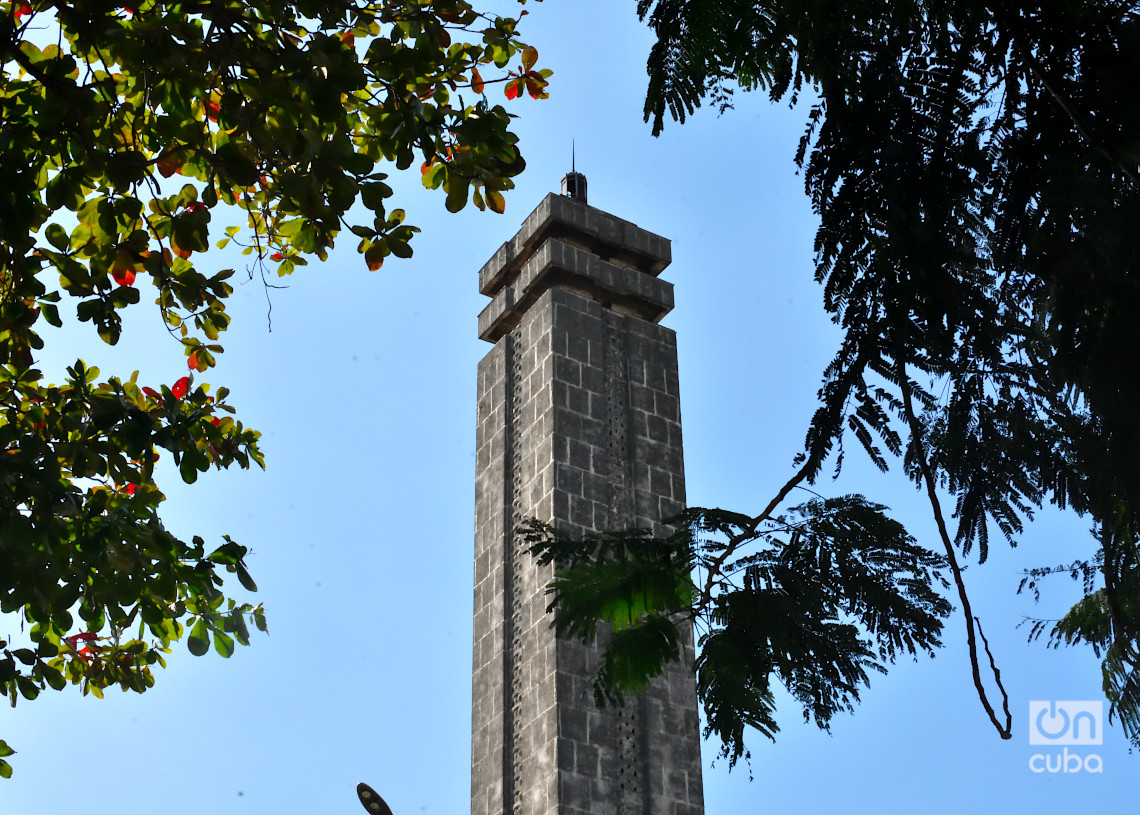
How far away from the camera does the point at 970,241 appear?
8.30 ft

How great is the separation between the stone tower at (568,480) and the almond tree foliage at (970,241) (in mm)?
9721

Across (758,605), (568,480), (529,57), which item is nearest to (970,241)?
(758,605)

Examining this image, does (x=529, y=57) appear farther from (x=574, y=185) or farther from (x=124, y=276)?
(x=574, y=185)

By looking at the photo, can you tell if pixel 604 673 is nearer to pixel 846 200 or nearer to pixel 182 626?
pixel 846 200

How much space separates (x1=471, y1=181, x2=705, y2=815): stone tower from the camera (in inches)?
531

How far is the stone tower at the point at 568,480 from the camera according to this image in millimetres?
13484

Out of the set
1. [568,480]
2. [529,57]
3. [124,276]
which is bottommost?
[124,276]

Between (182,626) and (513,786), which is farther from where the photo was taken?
(513,786)

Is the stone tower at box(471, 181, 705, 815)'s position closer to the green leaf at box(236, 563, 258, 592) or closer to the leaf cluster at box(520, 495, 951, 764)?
the green leaf at box(236, 563, 258, 592)

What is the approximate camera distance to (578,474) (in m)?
14.9

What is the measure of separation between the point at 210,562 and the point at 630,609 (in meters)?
2.28

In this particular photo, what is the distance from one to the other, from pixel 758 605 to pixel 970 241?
2.90 ft

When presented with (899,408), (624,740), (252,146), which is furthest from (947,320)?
(624,740)

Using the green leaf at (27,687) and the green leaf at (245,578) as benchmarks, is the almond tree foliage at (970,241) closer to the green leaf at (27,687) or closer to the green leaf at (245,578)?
the green leaf at (245,578)
